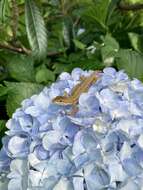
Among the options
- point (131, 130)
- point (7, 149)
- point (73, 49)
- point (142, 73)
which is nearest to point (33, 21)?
point (73, 49)

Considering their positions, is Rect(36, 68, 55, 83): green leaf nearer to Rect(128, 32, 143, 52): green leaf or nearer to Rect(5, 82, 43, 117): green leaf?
Rect(5, 82, 43, 117): green leaf

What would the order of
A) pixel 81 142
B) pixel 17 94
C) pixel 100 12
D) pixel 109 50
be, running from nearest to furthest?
pixel 81 142 → pixel 17 94 → pixel 109 50 → pixel 100 12

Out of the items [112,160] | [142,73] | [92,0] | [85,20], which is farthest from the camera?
[92,0]

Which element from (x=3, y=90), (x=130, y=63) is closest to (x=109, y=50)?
(x=130, y=63)

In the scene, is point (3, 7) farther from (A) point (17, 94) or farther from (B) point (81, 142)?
(B) point (81, 142)

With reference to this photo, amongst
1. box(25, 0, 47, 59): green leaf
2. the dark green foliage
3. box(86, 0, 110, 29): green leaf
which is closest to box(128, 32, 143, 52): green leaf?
the dark green foliage

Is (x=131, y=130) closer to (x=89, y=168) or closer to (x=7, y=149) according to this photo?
(x=89, y=168)

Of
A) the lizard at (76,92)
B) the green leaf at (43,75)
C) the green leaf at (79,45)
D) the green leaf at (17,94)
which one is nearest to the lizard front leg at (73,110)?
the lizard at (76,92)
